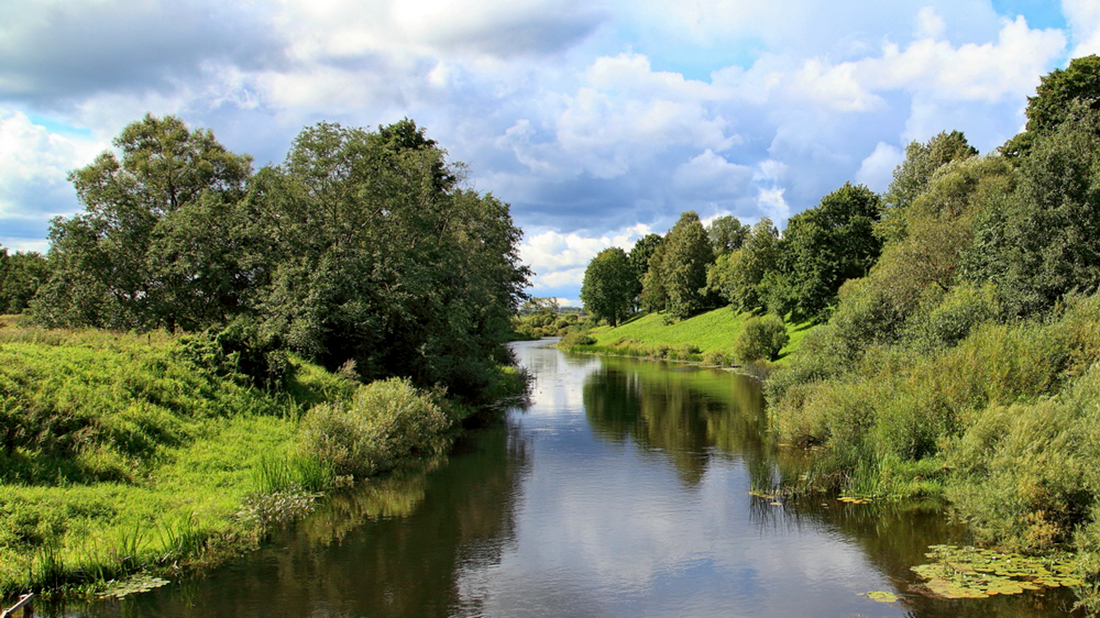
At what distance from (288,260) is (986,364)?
1093 inches

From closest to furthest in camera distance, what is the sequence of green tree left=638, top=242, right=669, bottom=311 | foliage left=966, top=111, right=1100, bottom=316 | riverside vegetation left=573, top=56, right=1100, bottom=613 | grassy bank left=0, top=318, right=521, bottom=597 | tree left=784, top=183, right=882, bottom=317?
grassy bank left=0, top=318, right=521, bottom=597 → riverside vegetation left=573, top=56, right=1100, bottom=613 → foliage left=966, top=111, right=1100, bottom=316 → tree left=784, top=183, right=882, bottom=317 → green tree left=638, top=242, right=669, bottom=311

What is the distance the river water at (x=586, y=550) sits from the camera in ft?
40.3

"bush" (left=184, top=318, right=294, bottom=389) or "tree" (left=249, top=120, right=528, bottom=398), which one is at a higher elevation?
"tree" (left=249, top=120, right=528, bottom=398)

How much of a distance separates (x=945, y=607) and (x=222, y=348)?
23271 mm

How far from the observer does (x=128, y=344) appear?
23.3m

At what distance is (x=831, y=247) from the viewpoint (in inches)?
2601

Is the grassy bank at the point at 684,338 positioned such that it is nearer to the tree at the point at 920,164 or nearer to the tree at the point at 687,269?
the tree at the point at 687,269

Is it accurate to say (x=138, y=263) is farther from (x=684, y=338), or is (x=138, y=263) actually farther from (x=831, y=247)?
(x=684, y=338)

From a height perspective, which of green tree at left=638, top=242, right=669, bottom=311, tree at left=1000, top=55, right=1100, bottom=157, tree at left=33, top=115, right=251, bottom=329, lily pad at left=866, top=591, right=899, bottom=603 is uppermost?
tree at left=1000, top=55, right=1100, bottom=157

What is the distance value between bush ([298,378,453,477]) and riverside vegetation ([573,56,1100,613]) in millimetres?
12913

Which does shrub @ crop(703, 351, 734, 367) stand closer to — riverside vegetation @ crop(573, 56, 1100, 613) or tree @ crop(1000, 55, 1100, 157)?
riverside vegetation @ crop(573, 56, 1100, 613)

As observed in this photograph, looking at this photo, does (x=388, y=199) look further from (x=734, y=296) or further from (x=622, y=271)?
(x=622, y=271)

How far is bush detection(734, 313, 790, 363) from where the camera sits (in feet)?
190

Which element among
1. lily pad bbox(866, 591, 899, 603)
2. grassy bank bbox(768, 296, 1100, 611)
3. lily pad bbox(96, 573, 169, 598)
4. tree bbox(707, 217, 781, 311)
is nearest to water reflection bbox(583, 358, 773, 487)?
grassy bank bbox(768, 296, 1100, 611)
